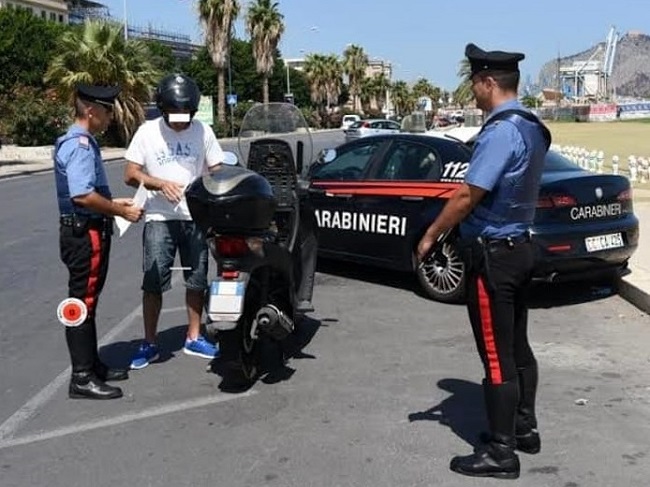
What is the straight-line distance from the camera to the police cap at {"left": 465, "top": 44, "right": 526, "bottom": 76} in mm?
3869

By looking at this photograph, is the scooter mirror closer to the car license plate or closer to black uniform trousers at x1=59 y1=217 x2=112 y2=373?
black uniform trousers at x1=59 y1=217 x2=112 y2=373

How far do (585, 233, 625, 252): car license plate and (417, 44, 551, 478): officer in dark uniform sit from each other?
3.56 meters

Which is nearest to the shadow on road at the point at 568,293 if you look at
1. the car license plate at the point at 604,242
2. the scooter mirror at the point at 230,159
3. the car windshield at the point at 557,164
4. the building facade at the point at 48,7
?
the car license plate at the point at 604,242

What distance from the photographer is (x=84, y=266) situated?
16.8 ft

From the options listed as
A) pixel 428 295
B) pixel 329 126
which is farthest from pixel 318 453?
pixel 329 126

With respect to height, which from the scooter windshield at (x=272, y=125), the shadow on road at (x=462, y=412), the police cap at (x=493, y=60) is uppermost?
the police cap at (x=493, y=60)

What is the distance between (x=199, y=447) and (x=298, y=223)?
7.18 feet

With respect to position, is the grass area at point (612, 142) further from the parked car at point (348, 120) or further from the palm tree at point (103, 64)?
the palm tree at point (103, 64)

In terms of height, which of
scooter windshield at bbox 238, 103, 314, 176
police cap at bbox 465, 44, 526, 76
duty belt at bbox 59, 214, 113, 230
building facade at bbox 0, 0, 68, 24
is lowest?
duty belt at bbox 59, 214, 113, 230

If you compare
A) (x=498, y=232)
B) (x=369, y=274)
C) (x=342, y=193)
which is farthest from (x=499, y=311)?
(x=369, y=274)

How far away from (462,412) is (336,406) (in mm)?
711

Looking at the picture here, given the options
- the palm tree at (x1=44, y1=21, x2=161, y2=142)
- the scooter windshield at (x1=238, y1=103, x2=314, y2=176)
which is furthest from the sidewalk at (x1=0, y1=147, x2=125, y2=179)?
the scooter windshield at (x1=238, y1=103, x2=314, y2=176)

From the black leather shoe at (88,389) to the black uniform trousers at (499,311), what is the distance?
2.34 m

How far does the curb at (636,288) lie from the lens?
736cm
